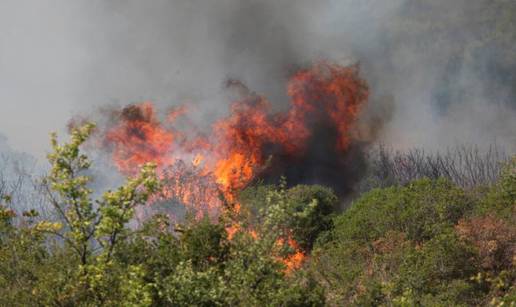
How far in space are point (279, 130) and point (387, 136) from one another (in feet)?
80.6

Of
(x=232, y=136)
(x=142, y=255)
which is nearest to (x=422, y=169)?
(x=232, y=136)

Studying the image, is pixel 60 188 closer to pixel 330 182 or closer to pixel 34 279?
pixel 34 279

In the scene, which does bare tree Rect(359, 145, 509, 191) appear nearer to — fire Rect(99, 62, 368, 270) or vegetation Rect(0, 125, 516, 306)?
fire Rect(99, 62, 368, 270)

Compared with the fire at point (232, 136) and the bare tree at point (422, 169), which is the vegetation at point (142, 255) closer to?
the fire at point (232, 136)

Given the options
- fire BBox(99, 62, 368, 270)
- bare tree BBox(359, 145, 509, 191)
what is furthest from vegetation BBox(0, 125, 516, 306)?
bare tree BBox(359, 145, 509, 191)

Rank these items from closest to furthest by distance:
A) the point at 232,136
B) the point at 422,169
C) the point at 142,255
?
the point at 142,255, the point at 232,136, the point at 422,169

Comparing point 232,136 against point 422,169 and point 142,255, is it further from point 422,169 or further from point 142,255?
point 142,255

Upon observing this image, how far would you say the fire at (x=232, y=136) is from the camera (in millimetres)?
90562

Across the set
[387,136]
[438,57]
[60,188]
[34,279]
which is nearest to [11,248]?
[34,279]

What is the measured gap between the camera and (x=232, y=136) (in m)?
97.6

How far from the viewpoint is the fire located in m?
90.6

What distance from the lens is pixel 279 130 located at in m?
101

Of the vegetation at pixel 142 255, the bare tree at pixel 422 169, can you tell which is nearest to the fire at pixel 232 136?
the bare tree at pixel 422 169

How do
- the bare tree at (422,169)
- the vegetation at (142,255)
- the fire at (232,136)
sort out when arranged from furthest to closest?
the bare tree at (422,169) < the fire at (232,136) < the vegetation at (142,255)
